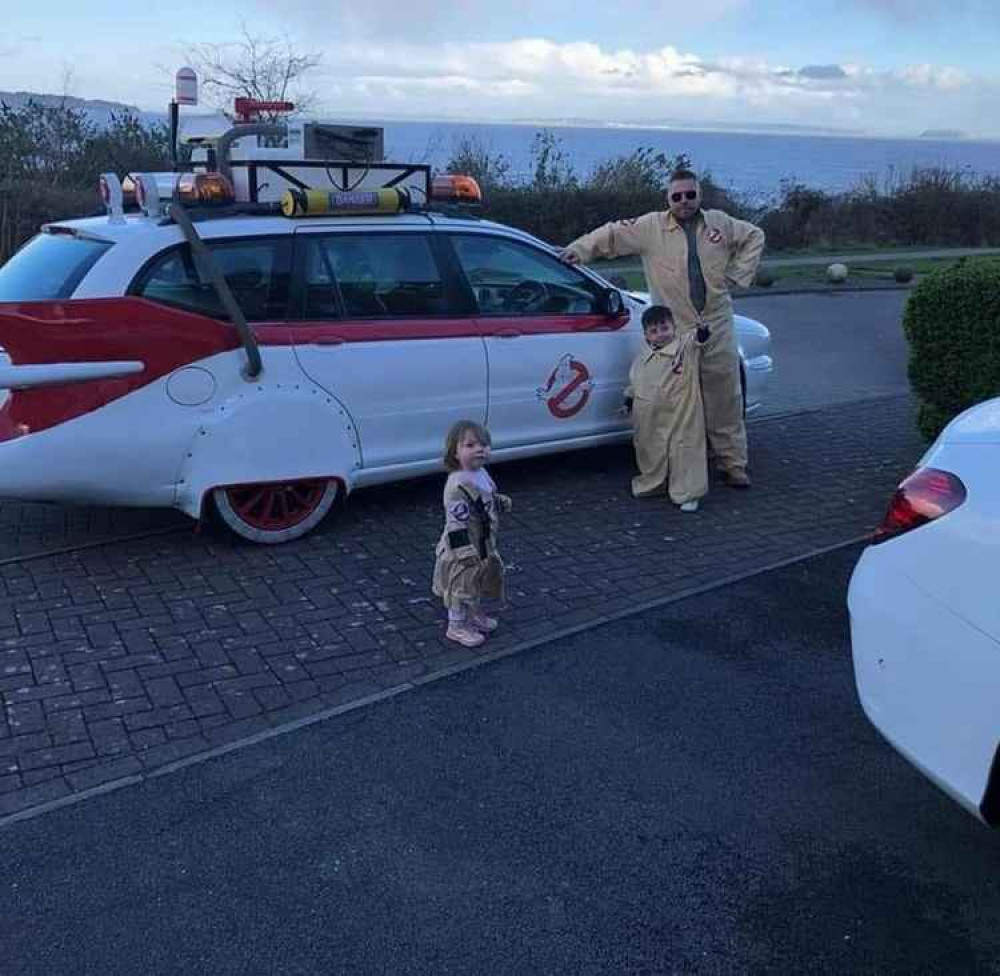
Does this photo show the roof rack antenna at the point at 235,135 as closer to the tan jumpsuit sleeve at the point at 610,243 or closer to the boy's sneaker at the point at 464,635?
the tan jumpsuit sleeve at the point at 610,243

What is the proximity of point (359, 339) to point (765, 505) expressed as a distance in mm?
2678

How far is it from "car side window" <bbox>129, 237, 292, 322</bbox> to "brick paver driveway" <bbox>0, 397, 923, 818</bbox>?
124cm

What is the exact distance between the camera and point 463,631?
5.05m

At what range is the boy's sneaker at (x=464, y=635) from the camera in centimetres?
501

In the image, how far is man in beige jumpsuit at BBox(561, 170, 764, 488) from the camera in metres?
7.09

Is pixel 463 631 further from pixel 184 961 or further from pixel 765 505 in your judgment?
pixel 765 505

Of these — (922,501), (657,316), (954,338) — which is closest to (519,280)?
(657,316)

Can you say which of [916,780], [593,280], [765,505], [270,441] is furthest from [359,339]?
[916,780]

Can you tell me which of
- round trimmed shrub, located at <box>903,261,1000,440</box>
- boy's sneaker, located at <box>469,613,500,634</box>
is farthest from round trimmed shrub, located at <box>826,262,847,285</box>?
boy's sneaker, located at <box>469,613,500,634</box>

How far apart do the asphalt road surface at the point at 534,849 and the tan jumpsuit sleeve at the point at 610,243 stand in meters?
3.39

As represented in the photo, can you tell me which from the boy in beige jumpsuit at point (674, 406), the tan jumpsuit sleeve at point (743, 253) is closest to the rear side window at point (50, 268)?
the boy in beige jumpsuit at point (674, 406)

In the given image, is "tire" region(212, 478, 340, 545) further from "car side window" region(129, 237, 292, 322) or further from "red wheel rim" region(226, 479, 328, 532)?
"car side window" region(129, 237, 292, 322)

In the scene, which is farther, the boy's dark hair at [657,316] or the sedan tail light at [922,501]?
the boy's dark hair at [657,316]

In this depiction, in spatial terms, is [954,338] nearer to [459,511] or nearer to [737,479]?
[737,479]
